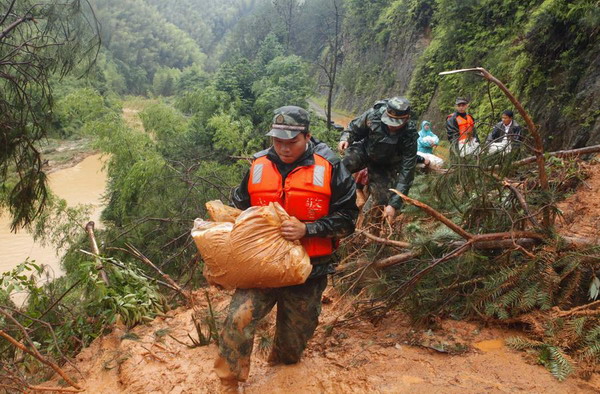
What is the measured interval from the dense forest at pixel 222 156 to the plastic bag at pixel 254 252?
141cm

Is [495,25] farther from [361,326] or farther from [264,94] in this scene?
[361,326]

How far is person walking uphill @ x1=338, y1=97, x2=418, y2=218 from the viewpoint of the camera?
4.32 m

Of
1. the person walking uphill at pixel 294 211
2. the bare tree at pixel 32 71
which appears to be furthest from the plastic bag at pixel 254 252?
the bare tree at pixel 32 71

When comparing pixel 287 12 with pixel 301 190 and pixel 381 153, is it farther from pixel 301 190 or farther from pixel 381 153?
pixel 301 190

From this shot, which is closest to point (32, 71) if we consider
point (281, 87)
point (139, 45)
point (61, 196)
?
point (281, 87)

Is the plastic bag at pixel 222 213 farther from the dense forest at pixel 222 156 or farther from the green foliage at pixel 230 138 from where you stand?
the green foliage at pixel 230 138

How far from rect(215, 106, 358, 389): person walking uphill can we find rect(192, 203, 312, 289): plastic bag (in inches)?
3.2

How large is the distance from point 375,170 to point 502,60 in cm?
804

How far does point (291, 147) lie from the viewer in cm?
265

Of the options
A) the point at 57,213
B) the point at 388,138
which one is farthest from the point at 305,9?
the point at 388,138

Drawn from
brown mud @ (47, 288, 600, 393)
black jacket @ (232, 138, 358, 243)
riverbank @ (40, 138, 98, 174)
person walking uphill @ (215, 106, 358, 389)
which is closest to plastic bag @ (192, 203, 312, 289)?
person walking uphill @ (215, 106, 358, 389)

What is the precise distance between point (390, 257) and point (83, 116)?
1124 cm

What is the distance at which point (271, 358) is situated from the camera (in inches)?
125

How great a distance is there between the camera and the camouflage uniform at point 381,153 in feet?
14.9
